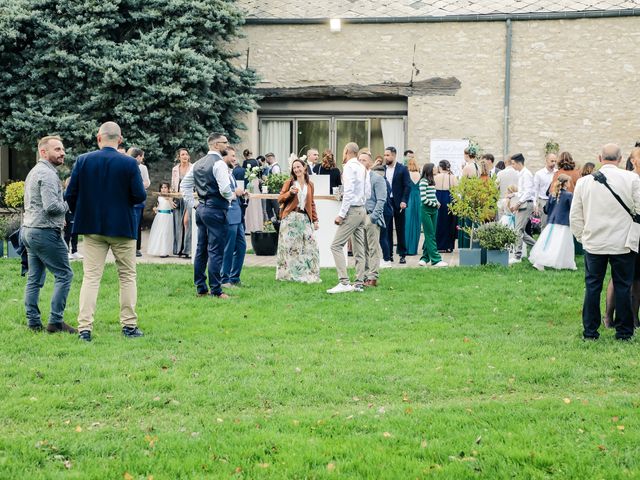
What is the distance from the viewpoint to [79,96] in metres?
20.0

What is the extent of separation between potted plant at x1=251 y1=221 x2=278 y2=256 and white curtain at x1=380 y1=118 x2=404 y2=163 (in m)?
7.04

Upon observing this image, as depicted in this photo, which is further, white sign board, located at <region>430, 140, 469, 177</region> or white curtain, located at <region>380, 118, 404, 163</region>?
white curtain, located at <region>380, 118, 404, 163</region>

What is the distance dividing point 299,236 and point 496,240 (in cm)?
334

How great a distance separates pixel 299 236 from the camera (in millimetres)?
12172

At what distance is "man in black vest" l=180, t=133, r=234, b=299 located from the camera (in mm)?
10656

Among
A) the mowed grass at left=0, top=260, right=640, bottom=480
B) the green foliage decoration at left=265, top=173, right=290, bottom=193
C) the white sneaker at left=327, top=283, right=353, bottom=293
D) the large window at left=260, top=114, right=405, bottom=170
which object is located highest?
the large window at left=260, top=114, right=405, bottom=170

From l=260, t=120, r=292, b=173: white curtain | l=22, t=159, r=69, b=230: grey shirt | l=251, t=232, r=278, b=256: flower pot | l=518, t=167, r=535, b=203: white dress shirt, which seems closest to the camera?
l=22, t=159, r=69, b=230: grey shirt

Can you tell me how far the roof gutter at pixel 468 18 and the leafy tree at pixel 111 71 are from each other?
150 centimetres

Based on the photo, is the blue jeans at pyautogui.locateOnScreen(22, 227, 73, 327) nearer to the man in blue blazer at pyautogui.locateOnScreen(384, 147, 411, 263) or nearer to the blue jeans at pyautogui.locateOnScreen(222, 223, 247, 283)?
the blue jeans at pyautogui.locateOnScreen(222, 223, 247, 283)

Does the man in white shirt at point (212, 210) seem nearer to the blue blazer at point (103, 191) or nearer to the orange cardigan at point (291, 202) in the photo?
the orange cardigan at point (291, 202)

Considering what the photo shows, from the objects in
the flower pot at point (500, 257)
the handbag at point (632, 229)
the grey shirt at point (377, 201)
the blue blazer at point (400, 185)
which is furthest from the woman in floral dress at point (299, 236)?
the handbag at point (632, 229)

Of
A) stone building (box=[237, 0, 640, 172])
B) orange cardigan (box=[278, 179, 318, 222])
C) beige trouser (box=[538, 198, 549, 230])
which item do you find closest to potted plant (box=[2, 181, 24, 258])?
orange cardigan (box=[278, 179, 318, 222])

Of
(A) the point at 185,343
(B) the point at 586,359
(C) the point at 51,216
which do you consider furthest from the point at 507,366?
(C) the point at 51,216

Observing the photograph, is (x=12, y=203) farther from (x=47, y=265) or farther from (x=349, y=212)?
(x=47, y=265)
